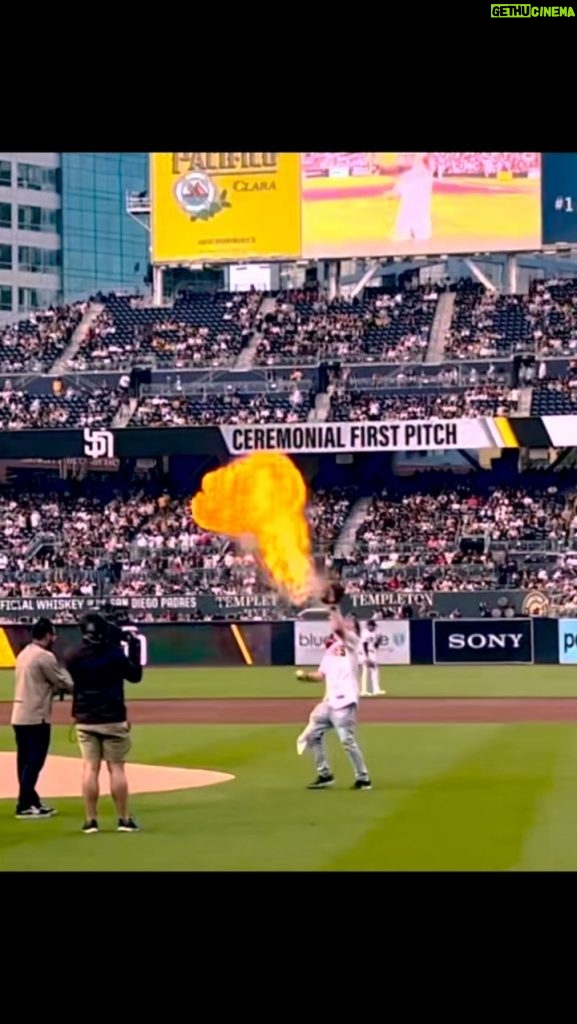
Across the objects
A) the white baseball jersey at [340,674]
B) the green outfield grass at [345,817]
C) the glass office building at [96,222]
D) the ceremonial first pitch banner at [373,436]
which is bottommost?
the green outfield grass at [345,817]

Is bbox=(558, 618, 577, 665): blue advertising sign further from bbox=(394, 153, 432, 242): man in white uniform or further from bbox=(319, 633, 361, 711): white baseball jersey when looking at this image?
bbox=(319, 633, 361, 711): white baseball jersey

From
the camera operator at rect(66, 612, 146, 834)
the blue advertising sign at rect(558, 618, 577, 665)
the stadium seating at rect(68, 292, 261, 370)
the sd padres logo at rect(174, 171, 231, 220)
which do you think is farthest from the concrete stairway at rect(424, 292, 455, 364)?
the camera operator at rect(66, 612, 146, 834)

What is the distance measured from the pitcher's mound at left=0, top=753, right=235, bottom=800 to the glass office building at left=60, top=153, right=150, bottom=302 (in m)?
78.5

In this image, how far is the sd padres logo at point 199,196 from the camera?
63219 millimetres

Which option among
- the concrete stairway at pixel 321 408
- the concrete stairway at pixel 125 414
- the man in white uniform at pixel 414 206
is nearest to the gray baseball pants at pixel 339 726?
the concrete stairway at pixel 321 408

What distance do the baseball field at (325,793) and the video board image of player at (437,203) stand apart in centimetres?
2742

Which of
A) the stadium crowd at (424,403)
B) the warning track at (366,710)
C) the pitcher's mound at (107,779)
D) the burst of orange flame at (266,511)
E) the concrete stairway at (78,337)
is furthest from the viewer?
the concrete stairway at (78,337)

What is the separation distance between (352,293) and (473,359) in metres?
7.44

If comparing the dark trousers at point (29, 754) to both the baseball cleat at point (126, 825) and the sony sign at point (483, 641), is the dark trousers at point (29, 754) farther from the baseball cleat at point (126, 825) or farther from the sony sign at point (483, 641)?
the sony sign at point (483, 641)
